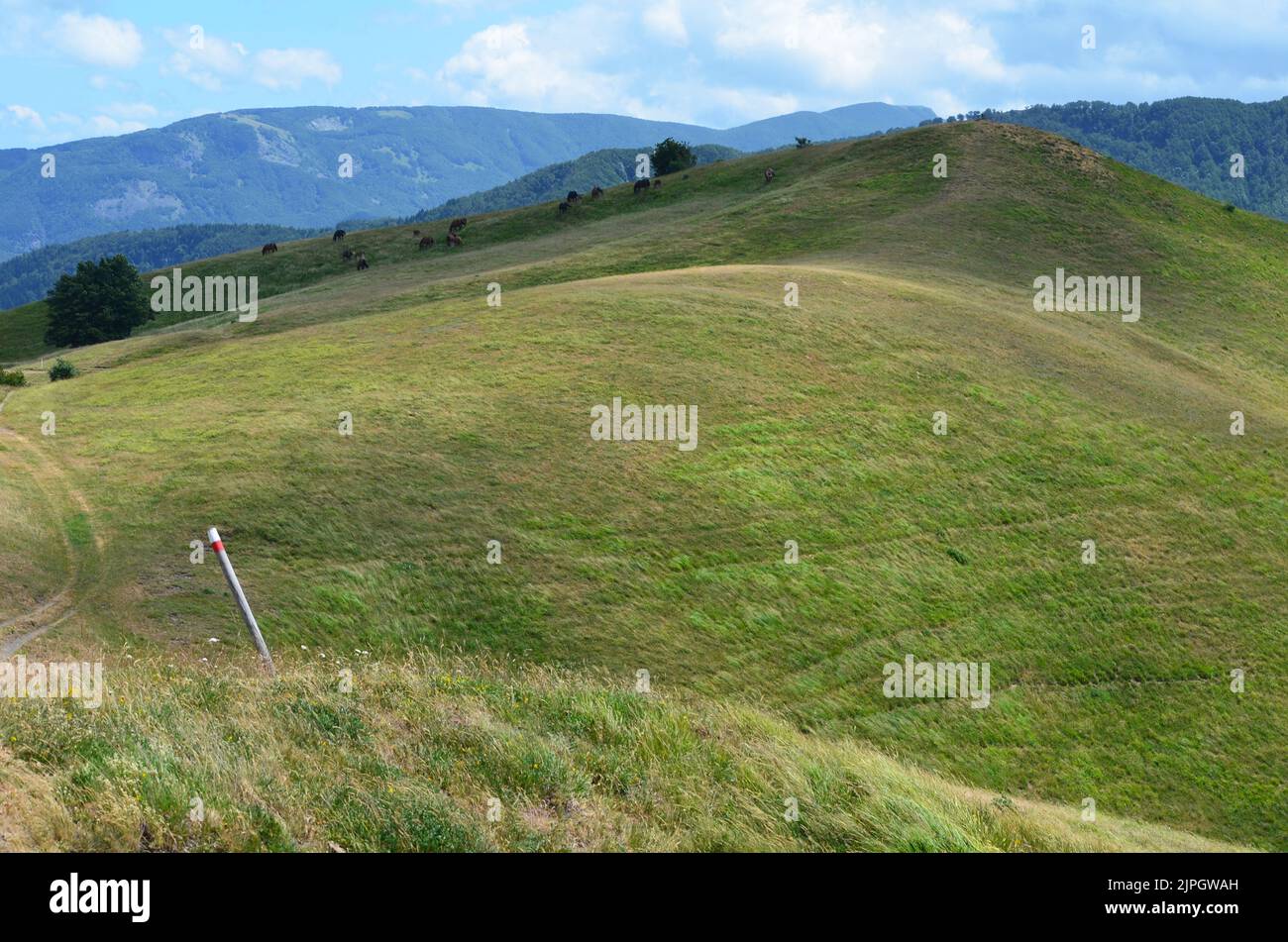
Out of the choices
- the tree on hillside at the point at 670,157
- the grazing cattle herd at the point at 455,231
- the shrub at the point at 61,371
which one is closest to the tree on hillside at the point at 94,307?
the grazing cattle herd at the point at 455,231

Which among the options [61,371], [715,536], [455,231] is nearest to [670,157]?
[455,231]

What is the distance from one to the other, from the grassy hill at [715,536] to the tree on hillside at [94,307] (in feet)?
131

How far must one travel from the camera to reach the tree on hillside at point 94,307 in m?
94.2

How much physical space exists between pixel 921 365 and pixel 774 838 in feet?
136

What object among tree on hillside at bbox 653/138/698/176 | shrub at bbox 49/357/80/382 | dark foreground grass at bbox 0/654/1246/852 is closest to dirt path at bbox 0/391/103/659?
dark foreground grass at bbox 0/654/1246/852

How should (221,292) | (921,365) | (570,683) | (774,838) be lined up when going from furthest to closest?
(221,292), (921,365), (570,683), (774,838)

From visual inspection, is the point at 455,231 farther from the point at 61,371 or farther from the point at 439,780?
the point at 439,780

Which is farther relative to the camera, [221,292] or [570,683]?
[221,292]

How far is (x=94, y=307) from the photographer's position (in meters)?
95.4

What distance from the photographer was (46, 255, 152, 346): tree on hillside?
94.2 m

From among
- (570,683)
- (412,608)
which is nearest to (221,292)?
(412,608)

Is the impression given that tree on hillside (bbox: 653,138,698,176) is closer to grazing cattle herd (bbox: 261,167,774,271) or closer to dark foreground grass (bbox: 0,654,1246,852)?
grazing cattle herd (bbox: 261,167,774,271)
